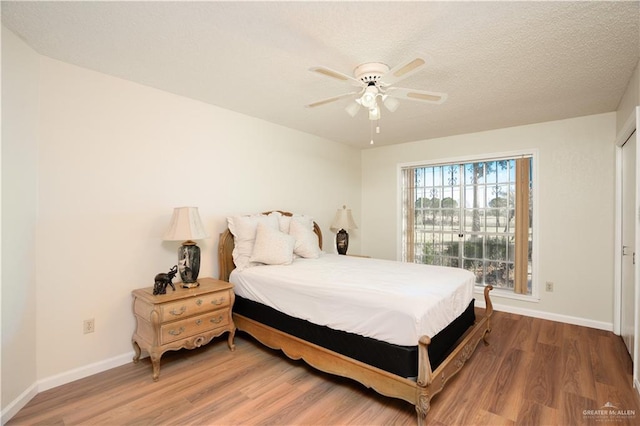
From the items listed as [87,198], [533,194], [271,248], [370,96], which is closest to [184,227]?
A: [87,198]

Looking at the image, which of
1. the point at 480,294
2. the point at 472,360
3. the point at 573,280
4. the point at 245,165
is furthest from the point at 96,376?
the point at 573,280

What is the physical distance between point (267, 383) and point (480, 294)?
3.36m

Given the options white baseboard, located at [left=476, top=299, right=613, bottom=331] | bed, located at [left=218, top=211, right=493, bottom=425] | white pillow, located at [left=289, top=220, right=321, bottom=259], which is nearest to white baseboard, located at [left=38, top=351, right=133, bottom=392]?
bed, located at [left=218, top=211, right=493, bottom=425]

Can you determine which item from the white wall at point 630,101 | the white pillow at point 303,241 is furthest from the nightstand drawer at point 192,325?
the white wall at point 630,101

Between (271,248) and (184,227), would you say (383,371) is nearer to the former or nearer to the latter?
(271,248)

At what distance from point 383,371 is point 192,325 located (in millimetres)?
1643

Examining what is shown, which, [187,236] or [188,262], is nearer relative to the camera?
[187,236]

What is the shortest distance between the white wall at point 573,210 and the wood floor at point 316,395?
0.87 metres

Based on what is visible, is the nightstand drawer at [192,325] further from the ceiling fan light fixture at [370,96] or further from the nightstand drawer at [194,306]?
the ceiling fan light fixture at [370,96]

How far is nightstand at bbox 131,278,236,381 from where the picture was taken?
2.46 metres

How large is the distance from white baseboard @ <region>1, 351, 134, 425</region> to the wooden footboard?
1.07 metres

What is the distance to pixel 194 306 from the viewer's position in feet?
8.71

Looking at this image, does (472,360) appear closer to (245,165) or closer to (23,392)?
(245,165)

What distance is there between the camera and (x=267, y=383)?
241 cm
